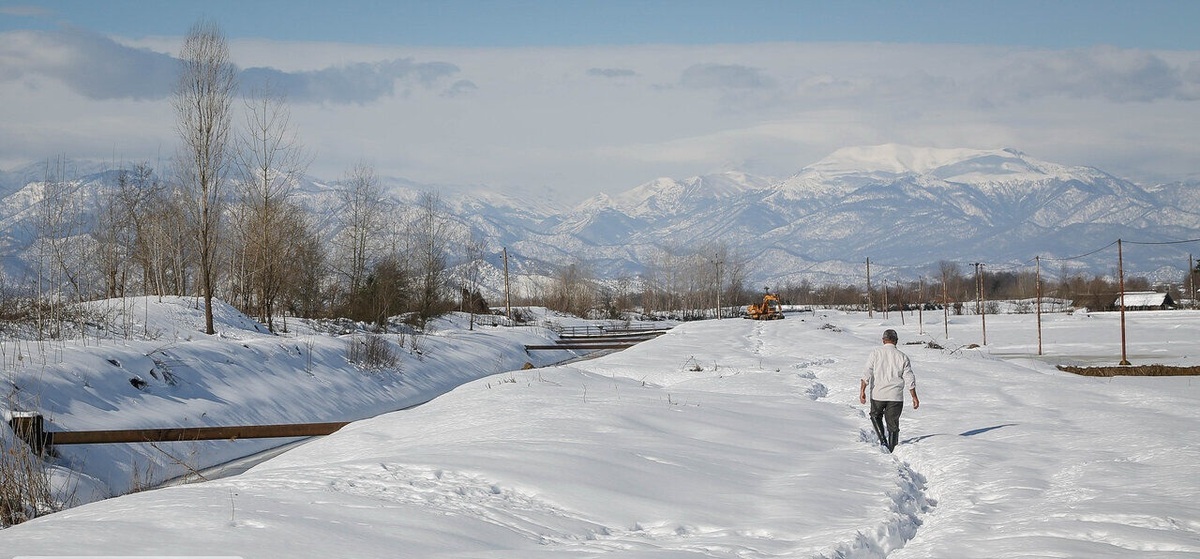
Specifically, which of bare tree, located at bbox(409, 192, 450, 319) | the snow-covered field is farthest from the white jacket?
bare tree, located at bbox(409, 192, 450, 319)

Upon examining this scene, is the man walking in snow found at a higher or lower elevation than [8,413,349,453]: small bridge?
higher

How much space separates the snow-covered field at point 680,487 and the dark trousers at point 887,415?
335 mm

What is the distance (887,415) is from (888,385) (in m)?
0.41

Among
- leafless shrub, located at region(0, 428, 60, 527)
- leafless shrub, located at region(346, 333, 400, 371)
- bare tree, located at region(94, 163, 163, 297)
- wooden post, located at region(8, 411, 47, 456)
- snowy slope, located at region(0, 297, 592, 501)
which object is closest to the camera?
leafless shrub, located at region(0, 428, 60, 527)

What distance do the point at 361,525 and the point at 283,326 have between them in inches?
1195

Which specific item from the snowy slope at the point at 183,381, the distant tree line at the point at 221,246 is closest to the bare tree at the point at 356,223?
the distant tree line at the point at 221,246

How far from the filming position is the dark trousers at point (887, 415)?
518 inches

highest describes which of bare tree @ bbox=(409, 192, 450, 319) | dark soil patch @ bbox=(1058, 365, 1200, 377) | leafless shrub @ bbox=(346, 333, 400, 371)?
bare tree @ bbox=(409, 192, 450, 319)

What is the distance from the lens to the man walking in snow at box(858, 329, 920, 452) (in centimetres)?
1317

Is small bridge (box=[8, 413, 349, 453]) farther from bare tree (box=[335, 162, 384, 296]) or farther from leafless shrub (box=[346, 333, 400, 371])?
bare tree (box=[335, 162, 384, 296])

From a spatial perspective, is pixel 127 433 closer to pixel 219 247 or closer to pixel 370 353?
pixel 370 353

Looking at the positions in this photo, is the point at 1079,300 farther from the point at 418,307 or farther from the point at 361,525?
the point at 361,525

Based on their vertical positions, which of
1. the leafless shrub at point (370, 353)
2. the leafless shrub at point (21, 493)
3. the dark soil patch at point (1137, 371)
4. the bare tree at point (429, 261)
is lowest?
the dark soil patch at point (1137, 371)

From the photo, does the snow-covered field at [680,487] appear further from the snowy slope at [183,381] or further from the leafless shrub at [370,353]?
the leafless shrub at [370,353]
